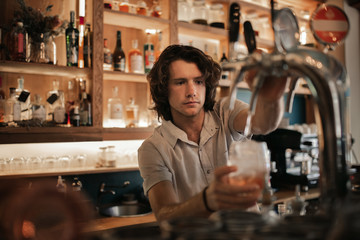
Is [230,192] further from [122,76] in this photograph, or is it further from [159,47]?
[159,47]

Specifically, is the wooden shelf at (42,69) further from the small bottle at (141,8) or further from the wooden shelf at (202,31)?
the wooden shelf at (202,31)

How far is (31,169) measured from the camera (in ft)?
8.21

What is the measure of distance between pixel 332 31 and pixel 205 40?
2.69 meters

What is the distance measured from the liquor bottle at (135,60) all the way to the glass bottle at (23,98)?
822 millimetres

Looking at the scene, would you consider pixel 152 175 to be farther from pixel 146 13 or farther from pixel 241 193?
pixel 146 13

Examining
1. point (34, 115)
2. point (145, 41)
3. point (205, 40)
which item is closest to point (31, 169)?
point (34, 115)

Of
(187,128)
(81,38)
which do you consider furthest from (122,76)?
(187,128)

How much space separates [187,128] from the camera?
1.64 m

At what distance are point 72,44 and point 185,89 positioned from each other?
128 cm

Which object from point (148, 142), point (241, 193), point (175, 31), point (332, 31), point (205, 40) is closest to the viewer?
point (241, 193)

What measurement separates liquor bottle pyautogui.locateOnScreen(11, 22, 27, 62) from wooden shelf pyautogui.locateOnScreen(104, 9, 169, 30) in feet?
2.05

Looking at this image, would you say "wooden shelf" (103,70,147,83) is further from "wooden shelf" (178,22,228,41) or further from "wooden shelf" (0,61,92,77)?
"wooden shelf" (178,22,228,41)

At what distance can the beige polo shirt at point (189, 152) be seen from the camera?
4.89 feet

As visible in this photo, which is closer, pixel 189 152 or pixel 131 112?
pixel 189 152
